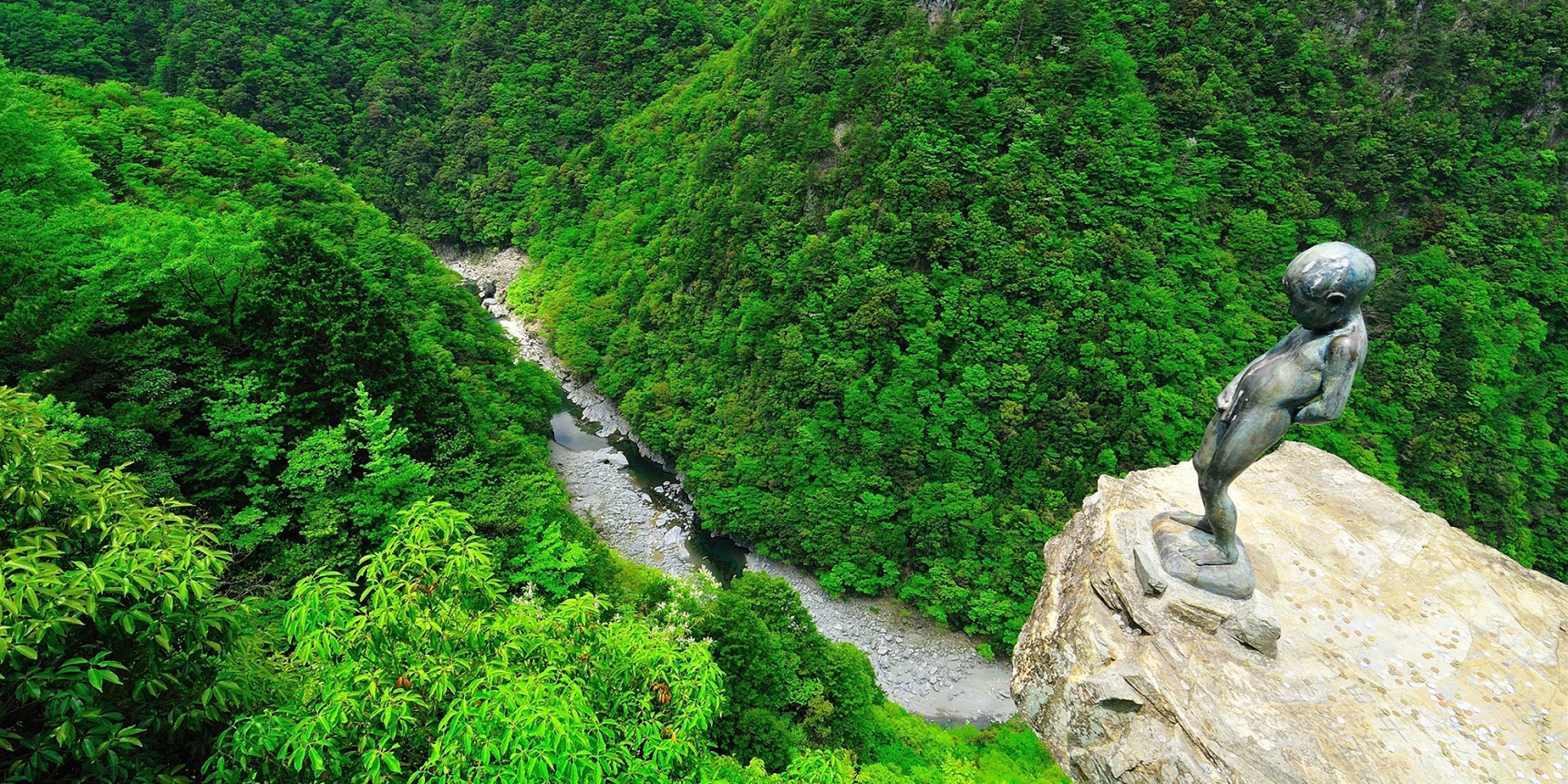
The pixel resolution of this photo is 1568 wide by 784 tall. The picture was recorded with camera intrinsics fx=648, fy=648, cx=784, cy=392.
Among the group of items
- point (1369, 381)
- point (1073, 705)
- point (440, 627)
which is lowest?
point (1369, 381)

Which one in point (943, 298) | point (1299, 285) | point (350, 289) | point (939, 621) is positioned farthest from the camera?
point (943, 298)

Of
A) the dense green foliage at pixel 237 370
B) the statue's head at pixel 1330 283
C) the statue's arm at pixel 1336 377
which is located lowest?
the dense green foliage at pixel 237 370

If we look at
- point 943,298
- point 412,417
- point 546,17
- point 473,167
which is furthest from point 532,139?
point 412,417

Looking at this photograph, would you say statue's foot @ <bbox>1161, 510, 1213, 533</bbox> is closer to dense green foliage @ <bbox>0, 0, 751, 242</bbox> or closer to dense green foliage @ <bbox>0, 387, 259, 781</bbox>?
dense green foliage @ <bbox>0, 387, 259, 781</bbox>

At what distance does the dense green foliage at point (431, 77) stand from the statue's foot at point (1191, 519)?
60599 millimetres

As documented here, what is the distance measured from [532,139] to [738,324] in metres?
38.6

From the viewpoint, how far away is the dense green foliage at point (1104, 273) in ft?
101

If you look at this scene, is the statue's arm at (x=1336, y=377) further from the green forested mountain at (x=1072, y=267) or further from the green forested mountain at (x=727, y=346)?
the green forested mountain at (x=1072, y=267)

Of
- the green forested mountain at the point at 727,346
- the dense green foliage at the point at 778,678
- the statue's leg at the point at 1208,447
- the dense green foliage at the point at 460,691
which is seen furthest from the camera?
the dense green foliage at the point at 778,678

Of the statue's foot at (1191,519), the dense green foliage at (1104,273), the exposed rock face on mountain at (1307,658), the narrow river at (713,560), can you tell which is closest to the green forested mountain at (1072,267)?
the dense green foliage at (1104,273)

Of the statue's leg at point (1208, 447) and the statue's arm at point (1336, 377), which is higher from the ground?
the statue's arm at point (1336, 377)

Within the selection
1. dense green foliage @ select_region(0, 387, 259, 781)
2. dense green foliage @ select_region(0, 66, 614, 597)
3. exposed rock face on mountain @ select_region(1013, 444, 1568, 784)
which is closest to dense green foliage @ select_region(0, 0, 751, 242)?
dense green foliage @ select_region(0, 66, 614, 597)

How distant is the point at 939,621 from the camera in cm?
3127

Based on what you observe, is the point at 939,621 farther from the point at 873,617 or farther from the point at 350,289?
the point at 350,289
